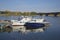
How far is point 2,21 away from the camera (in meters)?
2.46

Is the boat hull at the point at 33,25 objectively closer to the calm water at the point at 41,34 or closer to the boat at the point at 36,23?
the boat at the point at 36,23

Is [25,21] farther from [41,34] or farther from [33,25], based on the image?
[41,34]

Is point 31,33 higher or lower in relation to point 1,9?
lower

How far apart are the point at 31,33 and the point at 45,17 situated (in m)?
0.35

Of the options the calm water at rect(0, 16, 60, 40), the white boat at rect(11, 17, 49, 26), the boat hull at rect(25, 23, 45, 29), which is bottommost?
the calm water at rect(0, 16, 60, 40)

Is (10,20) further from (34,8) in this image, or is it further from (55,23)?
(55,23)

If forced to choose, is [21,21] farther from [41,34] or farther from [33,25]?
[41,34]

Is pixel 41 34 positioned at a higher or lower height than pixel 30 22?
lower

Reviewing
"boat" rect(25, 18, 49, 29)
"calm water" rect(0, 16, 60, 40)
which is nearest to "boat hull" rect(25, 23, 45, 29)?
"boat" rect(25, 18, 49, 29)

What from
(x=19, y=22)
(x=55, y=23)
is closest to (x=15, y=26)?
(x=19, y=22)

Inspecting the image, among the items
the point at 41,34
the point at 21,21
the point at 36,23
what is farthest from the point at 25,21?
the point at 41,34

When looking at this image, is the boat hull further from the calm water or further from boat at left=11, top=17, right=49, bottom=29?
the calm water

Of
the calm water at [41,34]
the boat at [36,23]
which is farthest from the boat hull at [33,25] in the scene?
the calm water at [41,34]

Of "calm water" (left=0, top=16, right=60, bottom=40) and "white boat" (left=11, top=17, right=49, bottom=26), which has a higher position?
"white boat" (left=11, top=17, right=49, bottom=26)
